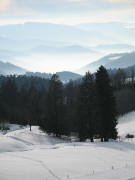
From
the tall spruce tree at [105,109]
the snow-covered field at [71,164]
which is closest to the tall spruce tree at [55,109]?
the tall spruce tree at [105,109]

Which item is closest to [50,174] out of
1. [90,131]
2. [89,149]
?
[89,149]

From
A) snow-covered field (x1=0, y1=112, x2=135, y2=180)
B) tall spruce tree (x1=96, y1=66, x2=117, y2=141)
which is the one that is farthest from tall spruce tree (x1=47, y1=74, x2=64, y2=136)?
snow-covered field (x1=0, y1=112, x2=135, y2=180)

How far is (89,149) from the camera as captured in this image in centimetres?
2653

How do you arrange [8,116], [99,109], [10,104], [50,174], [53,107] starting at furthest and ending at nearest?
[10,104], [8,116], [53,107], [99,109], [50,174]

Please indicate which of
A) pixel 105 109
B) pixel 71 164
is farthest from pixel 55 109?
pixel 71 164

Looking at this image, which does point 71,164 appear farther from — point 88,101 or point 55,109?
point 55,109

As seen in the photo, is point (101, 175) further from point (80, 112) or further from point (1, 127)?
point (1, 127)

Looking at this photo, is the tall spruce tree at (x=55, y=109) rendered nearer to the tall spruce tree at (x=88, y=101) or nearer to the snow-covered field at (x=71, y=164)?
the tall spruce tree at (x=88, y=101)

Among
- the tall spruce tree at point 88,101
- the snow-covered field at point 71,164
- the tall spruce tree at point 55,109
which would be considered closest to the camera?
the snow-covered field at point 71,164

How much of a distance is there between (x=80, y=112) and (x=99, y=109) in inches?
112

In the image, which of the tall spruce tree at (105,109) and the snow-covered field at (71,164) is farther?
the tall spruce tree at (105,109)

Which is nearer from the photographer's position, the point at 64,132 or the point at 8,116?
the point at 64,132

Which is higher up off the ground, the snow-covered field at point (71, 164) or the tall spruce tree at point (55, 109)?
the tall spruce tree at point (55, 109)

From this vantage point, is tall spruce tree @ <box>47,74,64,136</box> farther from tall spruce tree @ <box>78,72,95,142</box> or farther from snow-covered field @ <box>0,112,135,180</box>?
snow-covered field @ <box>0,112,135,180</box>
